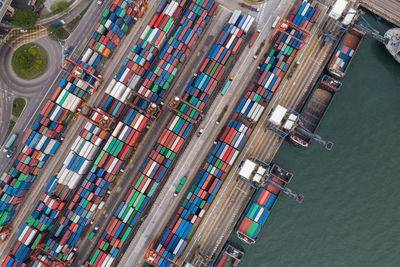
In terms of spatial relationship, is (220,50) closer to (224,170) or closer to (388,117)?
(224,170)

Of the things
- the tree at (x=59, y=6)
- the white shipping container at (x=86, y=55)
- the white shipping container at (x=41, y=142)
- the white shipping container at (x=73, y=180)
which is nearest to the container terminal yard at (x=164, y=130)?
the white shipping container at (x=86, y=55)

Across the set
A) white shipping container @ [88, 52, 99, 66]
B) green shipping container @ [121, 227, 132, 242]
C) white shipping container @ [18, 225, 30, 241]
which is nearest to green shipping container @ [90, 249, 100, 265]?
green shipping container @ [121, 227, 132, 242]

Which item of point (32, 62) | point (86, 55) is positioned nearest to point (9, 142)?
point (32, 62)

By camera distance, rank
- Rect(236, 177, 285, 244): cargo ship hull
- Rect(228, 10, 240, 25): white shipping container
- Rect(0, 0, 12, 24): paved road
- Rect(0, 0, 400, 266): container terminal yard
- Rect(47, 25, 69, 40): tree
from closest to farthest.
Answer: Rect(0, 0, 400, 266): container terminal yard, Rect(0, 0, 12, 24): paved road, Rect(236, 177, 285, 244): cargo ship hull, Rect(228, 10, 240, 25): white shipping container, Rect(47, 25, 69, 40): tree

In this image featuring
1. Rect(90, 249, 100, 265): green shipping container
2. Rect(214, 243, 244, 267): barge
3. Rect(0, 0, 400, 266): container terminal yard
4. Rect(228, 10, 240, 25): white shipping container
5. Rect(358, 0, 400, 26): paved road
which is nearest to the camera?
Rect(90, 249, 100, 265): green shipping container

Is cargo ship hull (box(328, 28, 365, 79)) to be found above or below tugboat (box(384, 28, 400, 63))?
below

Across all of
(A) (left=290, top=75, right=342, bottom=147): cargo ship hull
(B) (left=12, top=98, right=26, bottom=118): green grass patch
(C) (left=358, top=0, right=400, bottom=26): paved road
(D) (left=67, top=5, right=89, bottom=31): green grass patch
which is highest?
(C) (left=358, top=0, right=400, bottom=26): paved road

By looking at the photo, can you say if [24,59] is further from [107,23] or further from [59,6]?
[107,23]

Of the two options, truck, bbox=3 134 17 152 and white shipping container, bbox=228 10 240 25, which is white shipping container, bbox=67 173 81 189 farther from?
white shipping container, bbox=228 10 240 25
